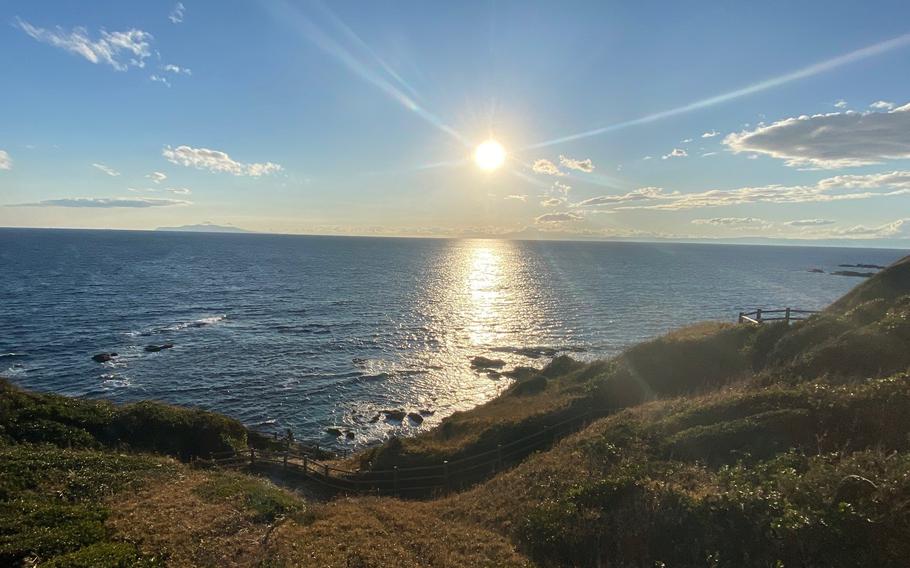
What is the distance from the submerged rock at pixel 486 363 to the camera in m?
50.1

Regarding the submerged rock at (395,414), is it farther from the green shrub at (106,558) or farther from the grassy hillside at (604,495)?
the green shrub at (106,558)

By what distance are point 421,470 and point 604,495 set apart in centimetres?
1131

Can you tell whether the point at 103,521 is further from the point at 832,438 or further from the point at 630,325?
the point at 630,325

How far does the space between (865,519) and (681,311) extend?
72.0 metres

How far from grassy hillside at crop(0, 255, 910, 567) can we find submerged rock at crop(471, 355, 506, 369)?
84.9ft

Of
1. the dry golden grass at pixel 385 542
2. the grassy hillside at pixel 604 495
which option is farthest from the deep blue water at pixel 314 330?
the dry golden grass at pixel 385 542

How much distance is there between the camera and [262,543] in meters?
13.7

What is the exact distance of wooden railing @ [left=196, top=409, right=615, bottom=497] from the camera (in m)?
22.1

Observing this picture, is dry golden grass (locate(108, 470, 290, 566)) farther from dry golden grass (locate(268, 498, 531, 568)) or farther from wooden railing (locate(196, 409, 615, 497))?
wooden railing (locate(196, 409, 615, 497))

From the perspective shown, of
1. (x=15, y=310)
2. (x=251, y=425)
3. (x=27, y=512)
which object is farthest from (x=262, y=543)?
(x=15, y=310)

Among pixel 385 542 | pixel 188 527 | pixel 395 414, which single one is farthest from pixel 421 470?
pixel 395 414

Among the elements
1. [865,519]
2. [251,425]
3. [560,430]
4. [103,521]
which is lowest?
[251,425]

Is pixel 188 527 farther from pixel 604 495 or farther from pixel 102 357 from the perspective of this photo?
pixel 102 357

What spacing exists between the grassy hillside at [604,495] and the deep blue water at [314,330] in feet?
54.2
